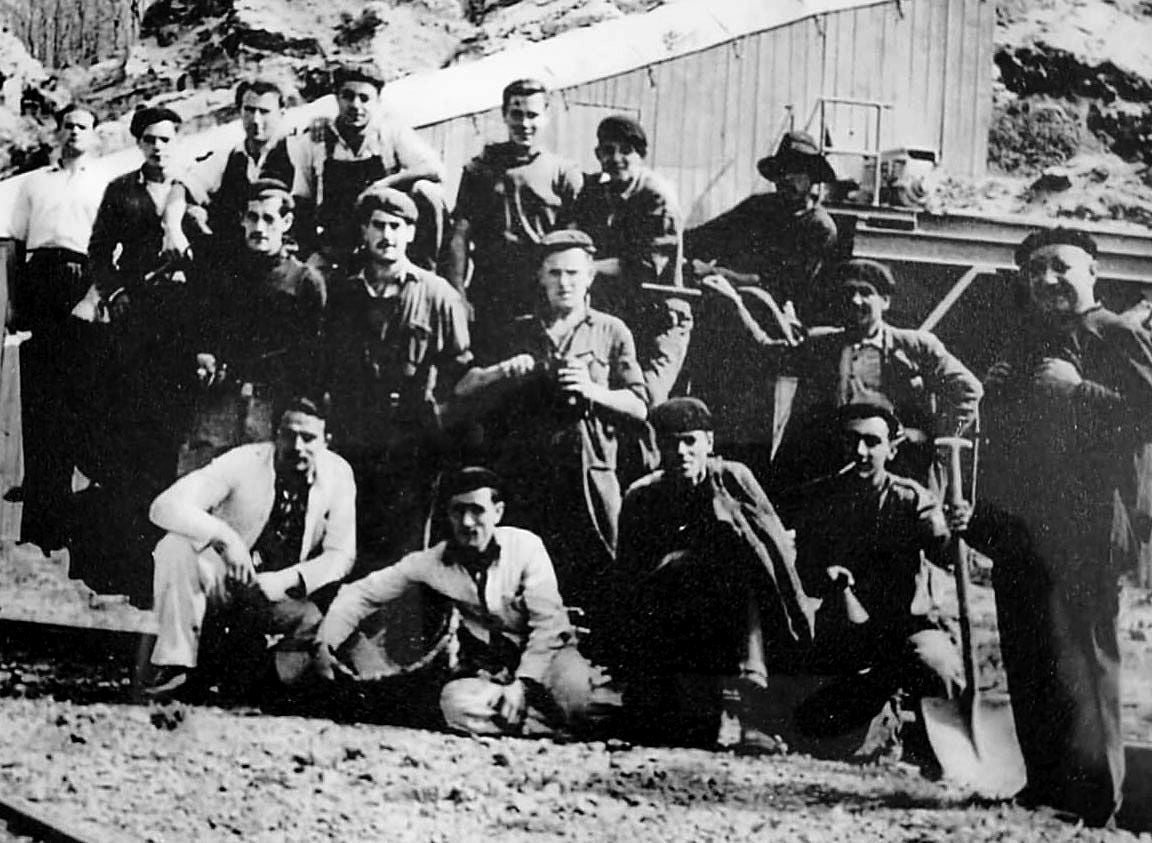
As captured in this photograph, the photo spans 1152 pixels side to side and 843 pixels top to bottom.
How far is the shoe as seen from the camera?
5.19m

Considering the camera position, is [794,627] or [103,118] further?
[103,118]

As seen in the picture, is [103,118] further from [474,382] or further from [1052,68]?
[1052,68]

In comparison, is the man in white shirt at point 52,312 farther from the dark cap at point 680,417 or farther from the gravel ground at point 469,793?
the dark cap at point 680,417

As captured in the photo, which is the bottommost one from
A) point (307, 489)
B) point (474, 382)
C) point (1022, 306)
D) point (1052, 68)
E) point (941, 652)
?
point (941, 652)

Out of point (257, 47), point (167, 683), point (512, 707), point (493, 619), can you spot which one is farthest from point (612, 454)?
point (257, 47)

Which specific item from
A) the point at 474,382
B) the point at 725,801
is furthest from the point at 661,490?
the point at 725,801

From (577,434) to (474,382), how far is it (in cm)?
41

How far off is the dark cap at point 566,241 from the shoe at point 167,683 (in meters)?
1.97

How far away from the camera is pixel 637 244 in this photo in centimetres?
509

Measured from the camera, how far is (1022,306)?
5.06 m

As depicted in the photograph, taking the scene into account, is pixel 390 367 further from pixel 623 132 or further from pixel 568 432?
pixel 623 132

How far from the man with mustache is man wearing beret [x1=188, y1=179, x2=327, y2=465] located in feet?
1.86

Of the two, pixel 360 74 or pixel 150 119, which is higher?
pixel 360 74

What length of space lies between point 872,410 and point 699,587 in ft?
2.82
